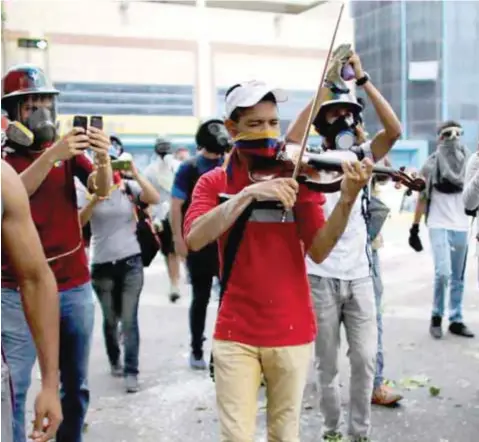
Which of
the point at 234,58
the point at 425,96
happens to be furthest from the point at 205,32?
the point at 425,96

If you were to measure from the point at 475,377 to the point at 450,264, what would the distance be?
4.63 feet

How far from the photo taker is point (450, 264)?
264 inches

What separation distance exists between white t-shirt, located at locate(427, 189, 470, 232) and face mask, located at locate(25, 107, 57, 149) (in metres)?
4.07

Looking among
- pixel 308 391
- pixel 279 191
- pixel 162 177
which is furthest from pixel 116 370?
pixel 162 177

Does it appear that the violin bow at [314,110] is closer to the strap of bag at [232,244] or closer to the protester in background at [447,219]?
the strap of bag at [232,244]

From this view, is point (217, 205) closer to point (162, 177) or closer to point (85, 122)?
point (85, 122)

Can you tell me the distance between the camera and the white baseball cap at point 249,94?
2896 mm

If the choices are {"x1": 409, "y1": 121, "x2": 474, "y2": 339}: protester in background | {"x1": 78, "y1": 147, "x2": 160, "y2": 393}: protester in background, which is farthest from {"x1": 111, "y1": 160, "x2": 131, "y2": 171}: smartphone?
{"x1": 409, "y1": 121, "x2": 474, "y2": 339}: protester in background

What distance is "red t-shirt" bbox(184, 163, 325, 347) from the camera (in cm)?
290

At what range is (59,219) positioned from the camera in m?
3.55

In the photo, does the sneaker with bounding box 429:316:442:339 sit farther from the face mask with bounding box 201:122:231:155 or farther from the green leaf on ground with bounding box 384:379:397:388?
the face mask with bounding box 201:122:231:155

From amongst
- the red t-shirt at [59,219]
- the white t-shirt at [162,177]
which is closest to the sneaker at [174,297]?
the white t-shirt at [162,177]

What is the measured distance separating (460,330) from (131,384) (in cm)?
295

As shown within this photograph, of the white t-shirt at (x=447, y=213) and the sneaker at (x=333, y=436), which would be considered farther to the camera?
the white t-shirt at (x=447, y=213)
